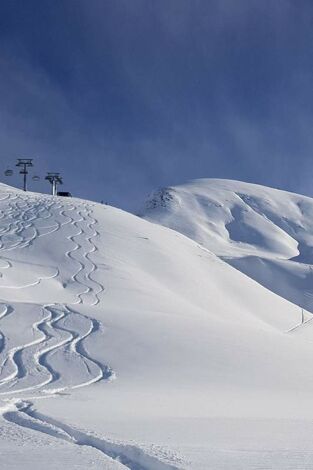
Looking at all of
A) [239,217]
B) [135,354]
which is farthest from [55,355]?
[239,217]

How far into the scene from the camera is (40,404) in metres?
6.71

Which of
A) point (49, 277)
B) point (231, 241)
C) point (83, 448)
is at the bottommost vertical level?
point (83, 448)

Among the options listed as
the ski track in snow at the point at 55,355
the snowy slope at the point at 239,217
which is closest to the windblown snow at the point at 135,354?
the ski track in snow at the point at 55,355

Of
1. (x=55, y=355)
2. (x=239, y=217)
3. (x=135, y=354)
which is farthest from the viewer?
(x=239, y=217)

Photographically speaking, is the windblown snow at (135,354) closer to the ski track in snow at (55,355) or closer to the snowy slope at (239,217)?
the ski track in snow at (55,355)

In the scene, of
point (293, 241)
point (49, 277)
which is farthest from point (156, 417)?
point (293, 241)

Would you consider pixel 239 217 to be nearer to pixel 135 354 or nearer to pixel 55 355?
pixel 135 354

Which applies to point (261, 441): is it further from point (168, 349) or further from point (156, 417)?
point (168, 349)

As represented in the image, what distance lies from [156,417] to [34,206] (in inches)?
954

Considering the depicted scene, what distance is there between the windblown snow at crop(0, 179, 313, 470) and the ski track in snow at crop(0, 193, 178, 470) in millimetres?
28

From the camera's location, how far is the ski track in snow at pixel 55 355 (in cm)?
492

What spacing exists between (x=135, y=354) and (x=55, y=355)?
1.43m

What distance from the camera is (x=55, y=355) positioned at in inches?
391

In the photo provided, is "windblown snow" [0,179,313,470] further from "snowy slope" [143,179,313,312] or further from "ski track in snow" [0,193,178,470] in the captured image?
"snowy slope" [143,179,313,312]
